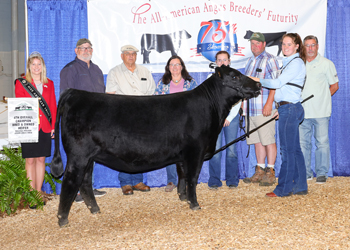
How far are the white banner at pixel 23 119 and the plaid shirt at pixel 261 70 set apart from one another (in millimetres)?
3074

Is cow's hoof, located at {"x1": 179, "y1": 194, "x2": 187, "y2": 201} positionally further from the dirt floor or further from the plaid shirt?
the plaid shirt

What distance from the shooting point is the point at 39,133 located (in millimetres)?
4352

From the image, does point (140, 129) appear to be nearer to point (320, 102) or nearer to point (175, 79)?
point (175, 79)

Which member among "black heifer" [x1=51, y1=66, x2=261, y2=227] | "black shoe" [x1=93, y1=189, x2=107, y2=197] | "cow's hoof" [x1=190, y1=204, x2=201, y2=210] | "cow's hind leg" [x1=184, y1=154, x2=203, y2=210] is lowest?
"black shoe" [x1=93, y1=189, x2=107, y2=197]

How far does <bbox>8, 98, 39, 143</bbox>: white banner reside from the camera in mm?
3941

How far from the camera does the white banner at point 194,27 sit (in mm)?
5309

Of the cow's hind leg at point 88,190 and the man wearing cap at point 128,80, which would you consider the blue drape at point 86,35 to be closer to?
the man wearing cap at point 128,80

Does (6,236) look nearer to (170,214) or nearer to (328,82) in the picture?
(170,214)

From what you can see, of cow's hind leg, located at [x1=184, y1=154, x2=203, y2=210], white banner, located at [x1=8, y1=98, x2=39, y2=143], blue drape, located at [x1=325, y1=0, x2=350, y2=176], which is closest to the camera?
cow's hind leg, located at [x1=184, y1=154, x2=203, y2=210]

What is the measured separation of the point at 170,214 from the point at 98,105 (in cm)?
153

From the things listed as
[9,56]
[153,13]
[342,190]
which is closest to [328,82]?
[342,190]

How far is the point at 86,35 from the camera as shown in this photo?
17.3 feet

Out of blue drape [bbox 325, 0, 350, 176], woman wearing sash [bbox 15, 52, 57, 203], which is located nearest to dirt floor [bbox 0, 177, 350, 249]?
woman wearing sash [bbox 15, 52, 57, 203]

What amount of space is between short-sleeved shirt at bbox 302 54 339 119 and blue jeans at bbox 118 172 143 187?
2993 mm
